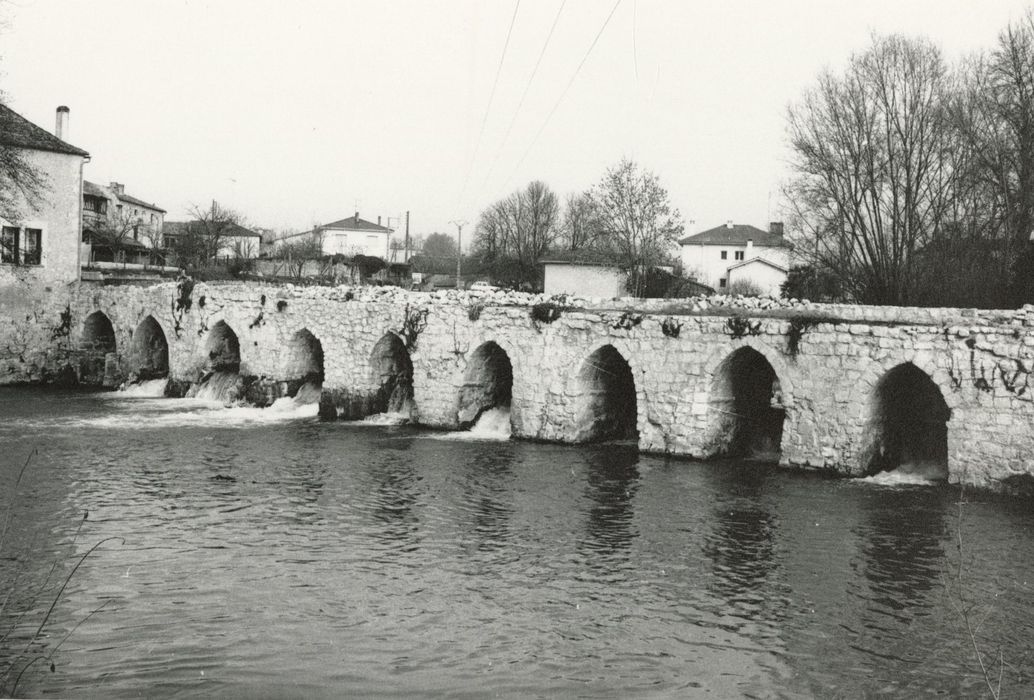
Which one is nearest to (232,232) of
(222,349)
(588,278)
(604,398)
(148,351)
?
(148,351)

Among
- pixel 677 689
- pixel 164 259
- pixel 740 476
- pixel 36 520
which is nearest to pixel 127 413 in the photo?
pixel 36 520

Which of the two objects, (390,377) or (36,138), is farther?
(36,138)

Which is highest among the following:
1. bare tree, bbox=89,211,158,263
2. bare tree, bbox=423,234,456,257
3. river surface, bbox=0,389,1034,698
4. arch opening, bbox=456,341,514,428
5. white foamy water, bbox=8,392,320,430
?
bare tree, bbox=423,234,456,257

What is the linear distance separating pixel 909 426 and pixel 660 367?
5169mm

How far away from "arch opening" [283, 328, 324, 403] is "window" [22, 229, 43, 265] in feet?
35.9

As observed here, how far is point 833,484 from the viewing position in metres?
16.3

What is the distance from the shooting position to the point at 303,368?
2622 centimetres

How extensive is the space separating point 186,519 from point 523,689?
23.7 feet

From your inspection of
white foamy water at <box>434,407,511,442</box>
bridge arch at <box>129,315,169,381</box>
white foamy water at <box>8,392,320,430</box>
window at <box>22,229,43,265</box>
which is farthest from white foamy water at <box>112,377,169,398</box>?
white foamy water at <box>434,407,511,442</box>

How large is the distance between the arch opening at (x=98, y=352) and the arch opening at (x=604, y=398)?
17.4m

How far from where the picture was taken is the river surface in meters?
8.38

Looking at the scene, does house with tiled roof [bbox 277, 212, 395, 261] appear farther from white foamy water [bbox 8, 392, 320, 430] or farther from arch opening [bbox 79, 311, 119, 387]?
white foamy water [bbox 8, 392, 320, 430]

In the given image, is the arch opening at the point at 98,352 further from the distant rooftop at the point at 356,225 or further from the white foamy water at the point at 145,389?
the distant rooftop at the point at 356,225

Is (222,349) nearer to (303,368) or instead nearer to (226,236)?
(303,368)
